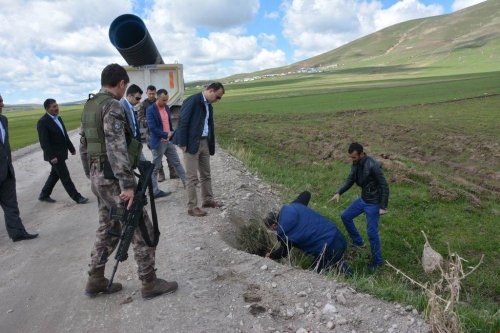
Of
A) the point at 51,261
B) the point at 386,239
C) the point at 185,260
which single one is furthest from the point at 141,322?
the point at 386,239

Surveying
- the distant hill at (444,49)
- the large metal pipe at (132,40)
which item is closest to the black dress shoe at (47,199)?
the large metal pipe at (132,40)

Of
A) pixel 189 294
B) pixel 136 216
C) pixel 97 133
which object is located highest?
pixel 97 133

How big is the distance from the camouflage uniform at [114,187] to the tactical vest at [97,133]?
0.06 meters

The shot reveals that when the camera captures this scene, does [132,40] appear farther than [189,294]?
Yes

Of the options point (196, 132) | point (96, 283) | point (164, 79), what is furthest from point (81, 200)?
point (164, 79)

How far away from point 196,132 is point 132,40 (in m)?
5.73

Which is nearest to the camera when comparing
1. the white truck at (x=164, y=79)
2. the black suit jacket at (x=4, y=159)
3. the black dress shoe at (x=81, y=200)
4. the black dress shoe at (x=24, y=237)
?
the black suit jacket at (x=4, y=159)

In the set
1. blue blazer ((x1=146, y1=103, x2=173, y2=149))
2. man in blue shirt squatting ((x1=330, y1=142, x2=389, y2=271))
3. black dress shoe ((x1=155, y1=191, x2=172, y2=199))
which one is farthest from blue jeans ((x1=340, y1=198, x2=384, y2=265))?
blue blazer ((x1=146, y1=103, x2=173, y2=149))

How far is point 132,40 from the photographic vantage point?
1109cm

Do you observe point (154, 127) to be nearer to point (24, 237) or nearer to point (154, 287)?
point (24, 237)

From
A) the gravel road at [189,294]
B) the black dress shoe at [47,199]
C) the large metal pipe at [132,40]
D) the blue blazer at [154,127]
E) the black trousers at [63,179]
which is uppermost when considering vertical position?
the large metal pipe at [132,40]

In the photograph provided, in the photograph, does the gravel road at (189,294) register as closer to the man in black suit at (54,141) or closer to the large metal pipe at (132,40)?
the man in black suit at (54,141)

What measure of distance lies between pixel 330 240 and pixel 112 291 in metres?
2.82

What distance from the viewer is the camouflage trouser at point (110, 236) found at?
419 cm
